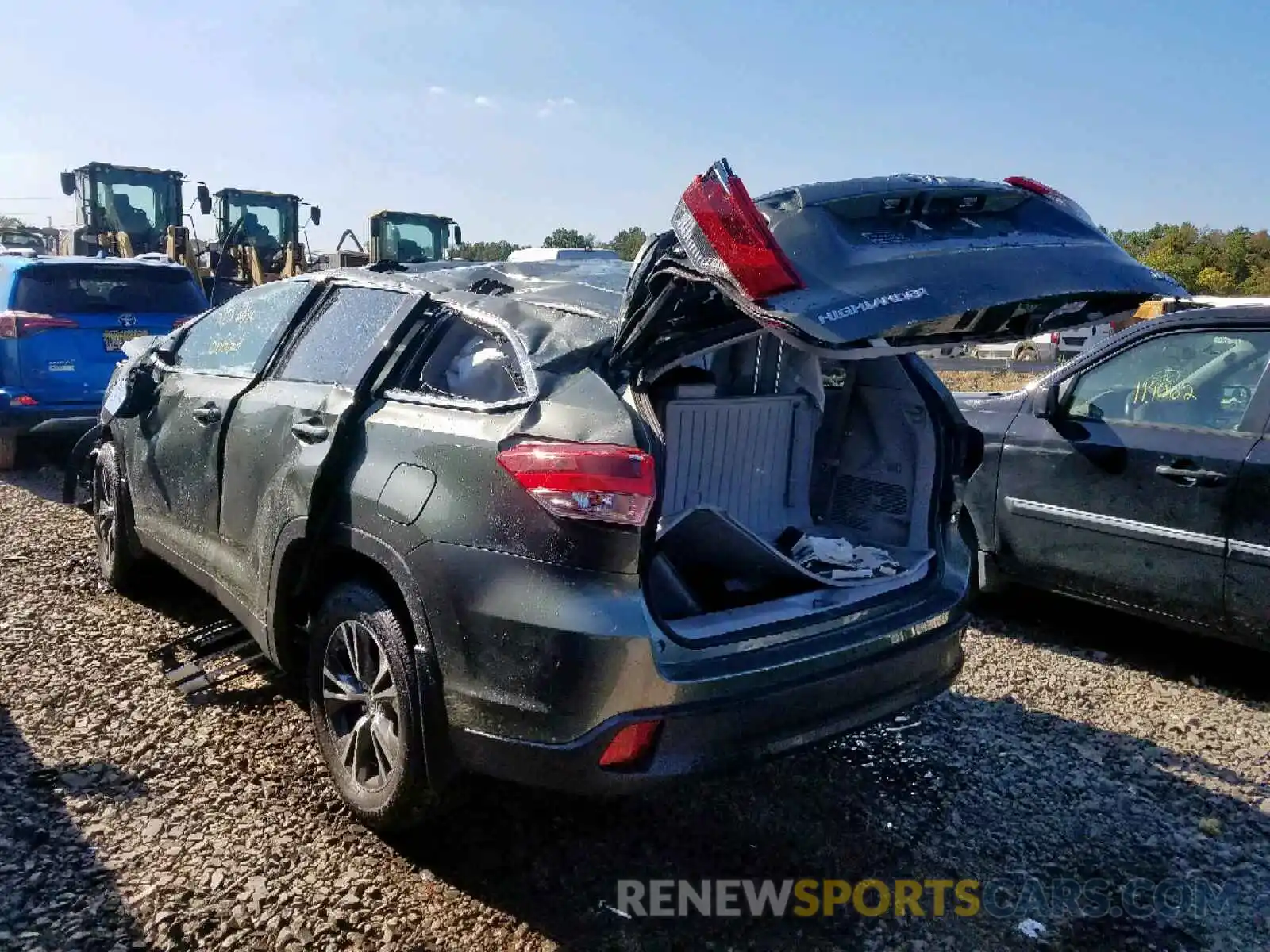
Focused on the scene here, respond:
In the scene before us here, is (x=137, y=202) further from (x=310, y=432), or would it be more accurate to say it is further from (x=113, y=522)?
(x=310, y=432)

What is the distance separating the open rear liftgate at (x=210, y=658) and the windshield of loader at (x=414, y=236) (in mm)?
13226

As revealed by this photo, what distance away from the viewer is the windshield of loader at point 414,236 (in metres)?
17.0

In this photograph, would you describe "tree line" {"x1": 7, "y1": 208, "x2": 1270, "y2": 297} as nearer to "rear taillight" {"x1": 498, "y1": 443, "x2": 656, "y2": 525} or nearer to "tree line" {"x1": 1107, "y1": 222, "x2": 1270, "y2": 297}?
"tree line" {"x1": 1107, "y1": 222, "x2": 1270, "y2": 297}

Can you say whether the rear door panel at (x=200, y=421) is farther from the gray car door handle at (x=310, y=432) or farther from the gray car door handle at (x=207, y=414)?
the gray car door handle at (x=310, y=432)

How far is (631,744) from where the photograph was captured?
Answer: 2.60 meters

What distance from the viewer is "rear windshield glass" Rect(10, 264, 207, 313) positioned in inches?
303

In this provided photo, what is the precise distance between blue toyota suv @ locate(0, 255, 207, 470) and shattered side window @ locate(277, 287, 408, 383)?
4.41 metres

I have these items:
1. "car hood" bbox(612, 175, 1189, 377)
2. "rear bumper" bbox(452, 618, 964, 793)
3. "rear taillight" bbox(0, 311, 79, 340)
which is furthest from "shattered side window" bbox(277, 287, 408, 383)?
"rear taillight" bbox(0, 311, 79, 340)

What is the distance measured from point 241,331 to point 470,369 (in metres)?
1.70

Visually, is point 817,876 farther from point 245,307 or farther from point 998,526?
point 245,307

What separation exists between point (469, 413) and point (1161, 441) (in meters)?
3.28

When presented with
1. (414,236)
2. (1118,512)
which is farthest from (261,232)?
(1118,512)

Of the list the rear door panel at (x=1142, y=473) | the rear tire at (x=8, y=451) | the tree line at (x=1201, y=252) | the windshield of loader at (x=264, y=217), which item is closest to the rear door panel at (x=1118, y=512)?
the rear door panel at (x=1142, y=473)

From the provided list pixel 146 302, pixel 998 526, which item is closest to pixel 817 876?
pixel 998 526
